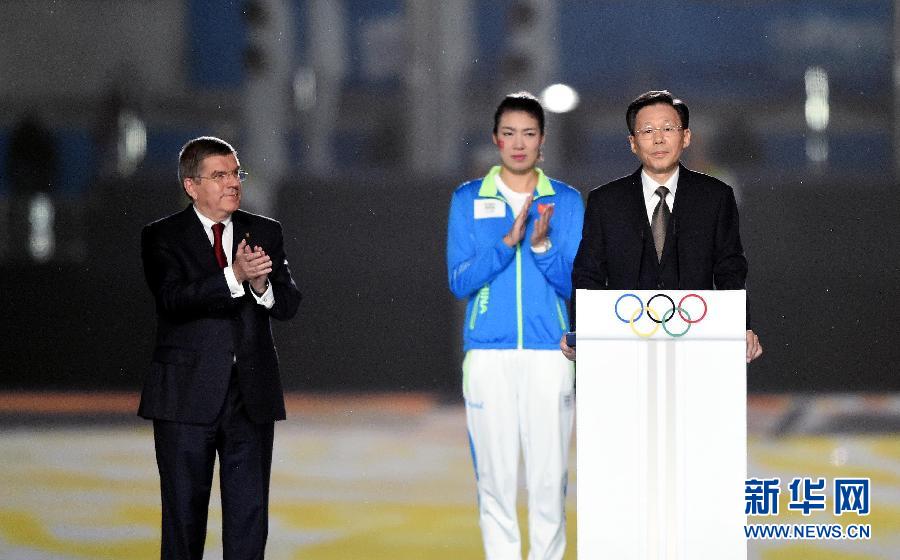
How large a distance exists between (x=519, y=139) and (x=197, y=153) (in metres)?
0.82

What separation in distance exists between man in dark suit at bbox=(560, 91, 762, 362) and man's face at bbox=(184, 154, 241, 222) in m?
0.83

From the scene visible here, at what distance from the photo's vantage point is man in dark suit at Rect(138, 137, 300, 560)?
2.91m

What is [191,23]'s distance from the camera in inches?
226

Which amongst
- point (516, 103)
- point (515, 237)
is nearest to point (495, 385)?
point (515, 237)

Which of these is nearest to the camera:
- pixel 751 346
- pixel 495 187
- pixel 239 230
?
pixel 751 346

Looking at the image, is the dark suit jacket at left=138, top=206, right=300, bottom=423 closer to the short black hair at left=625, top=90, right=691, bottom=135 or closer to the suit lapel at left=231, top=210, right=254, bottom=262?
the suit lapel at left=231, top=210, right=254, bottom=262

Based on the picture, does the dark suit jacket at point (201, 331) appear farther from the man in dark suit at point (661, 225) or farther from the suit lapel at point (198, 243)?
the man in dark suit at point (661, 225)

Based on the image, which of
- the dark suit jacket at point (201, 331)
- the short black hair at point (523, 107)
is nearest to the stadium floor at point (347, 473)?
the dark suit jacket at point (201, 331)

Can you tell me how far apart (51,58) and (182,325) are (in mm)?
3242

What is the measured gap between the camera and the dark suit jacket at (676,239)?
279cm

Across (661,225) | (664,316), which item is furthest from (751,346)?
(661,225)

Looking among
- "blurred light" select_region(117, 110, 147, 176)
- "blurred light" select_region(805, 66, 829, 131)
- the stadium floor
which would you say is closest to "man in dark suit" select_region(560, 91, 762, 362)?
the stadium floor

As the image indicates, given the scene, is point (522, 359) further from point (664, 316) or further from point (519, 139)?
point (664, 316)

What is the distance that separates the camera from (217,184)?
9.69ft
